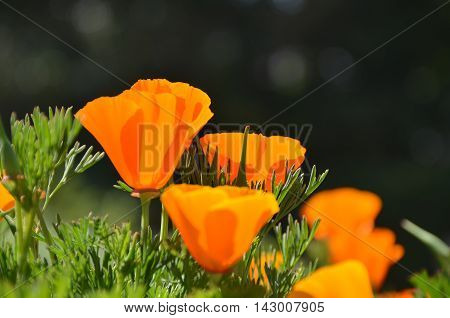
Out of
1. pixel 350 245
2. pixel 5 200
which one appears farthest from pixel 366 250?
pixel 5 200

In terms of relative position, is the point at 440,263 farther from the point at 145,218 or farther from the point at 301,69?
the point at 301,69

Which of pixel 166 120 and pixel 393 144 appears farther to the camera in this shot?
pixel 393 144

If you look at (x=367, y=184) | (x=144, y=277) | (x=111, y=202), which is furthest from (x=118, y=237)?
(x=367, y=184)

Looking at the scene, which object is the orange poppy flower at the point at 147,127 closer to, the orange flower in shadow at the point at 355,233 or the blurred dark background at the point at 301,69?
the orange flower in shadow at the point at 355,233

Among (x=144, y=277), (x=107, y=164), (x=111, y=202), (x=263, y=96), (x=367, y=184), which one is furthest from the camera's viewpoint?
(x=263, y=96)

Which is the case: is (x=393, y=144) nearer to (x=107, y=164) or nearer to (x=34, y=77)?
(x=107, y=164)

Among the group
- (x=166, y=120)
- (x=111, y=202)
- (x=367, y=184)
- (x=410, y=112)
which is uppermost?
(x=166, y=120)
